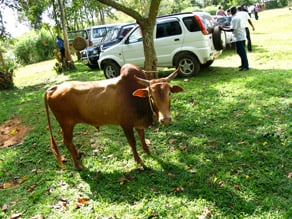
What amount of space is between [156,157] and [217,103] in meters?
2.36

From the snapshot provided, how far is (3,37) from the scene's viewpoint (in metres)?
13.6

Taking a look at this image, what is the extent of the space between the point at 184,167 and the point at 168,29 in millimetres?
5847

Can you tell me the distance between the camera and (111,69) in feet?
33.9

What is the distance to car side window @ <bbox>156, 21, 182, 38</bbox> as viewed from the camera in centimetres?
893

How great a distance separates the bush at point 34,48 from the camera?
86.8 feet

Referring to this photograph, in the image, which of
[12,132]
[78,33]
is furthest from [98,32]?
[12,132]

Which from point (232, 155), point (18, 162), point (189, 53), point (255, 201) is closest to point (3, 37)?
point (189, 53)

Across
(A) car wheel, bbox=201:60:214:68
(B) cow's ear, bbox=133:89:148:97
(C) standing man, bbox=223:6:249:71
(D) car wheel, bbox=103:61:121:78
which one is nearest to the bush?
(D) car wheel, bbox=103:61:121:78

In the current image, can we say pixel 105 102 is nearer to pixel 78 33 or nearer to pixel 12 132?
pixel 12 132

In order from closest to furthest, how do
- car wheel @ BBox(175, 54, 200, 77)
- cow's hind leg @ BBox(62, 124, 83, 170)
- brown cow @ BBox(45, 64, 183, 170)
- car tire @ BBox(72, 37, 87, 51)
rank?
brown cow @ BBox(45, 64, 183, 170)
cow's hind leg @ BBox(62, 124, 83, 170)
car wheel @ BBox(175, 54, 200, 77)
car tire @ BBox(72, 37, 87, 51)

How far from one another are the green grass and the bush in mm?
21590

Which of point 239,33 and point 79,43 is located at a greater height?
point 79,43

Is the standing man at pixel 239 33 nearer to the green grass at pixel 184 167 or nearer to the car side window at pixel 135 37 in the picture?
the green grass at pixel 184 167

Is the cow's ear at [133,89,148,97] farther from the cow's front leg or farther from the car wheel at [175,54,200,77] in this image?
the car wheel at [175,54,200,77]
